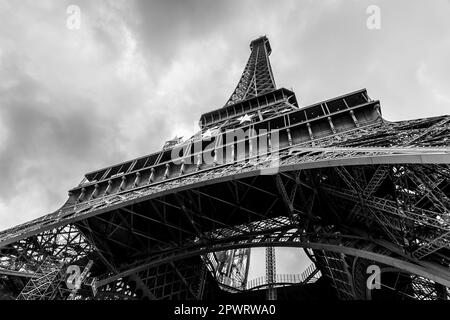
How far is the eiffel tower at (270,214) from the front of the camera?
1180 centimetres

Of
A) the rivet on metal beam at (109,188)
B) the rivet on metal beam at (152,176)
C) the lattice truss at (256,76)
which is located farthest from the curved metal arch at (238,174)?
the lattice truss at (256,76)

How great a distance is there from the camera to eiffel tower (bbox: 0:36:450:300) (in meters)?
11.8

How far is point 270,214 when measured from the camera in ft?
67.3

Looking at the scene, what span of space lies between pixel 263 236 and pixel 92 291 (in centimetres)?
1082

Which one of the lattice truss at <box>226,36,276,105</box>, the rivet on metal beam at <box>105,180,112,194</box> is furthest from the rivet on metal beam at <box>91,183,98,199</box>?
the lattice truss at <box>226,36,276,105</box>

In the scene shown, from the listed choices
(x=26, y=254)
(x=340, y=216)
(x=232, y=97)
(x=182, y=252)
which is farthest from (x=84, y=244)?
(x=232, y=97)

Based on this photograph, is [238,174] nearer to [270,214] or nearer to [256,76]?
[270,214]

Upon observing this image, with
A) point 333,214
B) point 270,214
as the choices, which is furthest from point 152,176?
point 333,214

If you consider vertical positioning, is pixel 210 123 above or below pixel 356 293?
above

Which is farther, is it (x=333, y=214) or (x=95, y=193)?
(x=95, y=193)

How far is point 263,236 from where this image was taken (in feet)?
61.3

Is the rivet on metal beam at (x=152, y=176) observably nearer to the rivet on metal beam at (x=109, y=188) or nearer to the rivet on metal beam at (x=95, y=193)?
the rivet on metal beam at (x=109, y=188)
